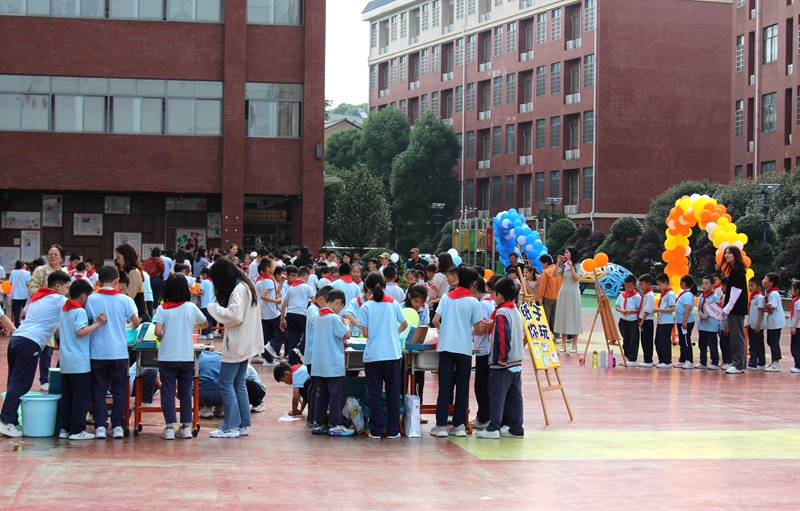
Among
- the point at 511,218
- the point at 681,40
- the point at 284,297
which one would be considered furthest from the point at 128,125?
the point at 681,40

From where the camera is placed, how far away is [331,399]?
10.6 meters

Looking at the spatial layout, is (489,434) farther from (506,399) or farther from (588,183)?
(588,183)

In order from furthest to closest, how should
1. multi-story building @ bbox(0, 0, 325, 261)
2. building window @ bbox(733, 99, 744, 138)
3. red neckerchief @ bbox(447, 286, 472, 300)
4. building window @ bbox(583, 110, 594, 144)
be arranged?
building window @ bbox(583, 110, 594, 144), building window @ bbox(733, 99, 744, 138), multi-story building @ bbox(0, 0, 325, 261), red neckerchief @ bbox(447, 286, 472, 300)

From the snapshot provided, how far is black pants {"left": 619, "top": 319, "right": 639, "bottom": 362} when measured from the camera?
59.4 ft

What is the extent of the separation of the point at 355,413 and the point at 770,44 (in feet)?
163

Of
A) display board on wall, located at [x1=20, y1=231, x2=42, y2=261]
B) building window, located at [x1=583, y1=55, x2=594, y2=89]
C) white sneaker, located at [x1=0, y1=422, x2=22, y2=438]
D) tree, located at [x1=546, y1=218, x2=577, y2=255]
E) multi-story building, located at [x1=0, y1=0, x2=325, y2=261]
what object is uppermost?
building window, located at [x1=583, y1=55, x2=594, y2=89]

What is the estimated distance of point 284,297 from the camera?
1656 centimetres

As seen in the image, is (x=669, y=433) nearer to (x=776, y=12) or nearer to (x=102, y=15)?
(x=102, y=15)

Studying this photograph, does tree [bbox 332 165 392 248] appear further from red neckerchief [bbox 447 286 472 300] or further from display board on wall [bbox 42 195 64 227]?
red neckerchief [bbox 447 286 472 300]

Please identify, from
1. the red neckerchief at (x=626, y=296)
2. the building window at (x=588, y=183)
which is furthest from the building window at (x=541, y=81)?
the red neckerchief at (x=626, y=296)

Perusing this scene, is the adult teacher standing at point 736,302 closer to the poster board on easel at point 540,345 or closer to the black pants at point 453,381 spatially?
the poster board on easel at point 540,345

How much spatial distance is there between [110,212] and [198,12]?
7.77 m

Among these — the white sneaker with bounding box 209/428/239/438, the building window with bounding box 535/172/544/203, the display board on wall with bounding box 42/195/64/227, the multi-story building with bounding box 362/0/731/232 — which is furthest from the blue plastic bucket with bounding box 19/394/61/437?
the building window with bounding box 535/172/544/203

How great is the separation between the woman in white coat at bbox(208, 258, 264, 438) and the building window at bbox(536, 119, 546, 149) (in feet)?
186
